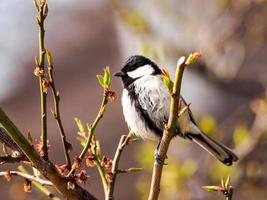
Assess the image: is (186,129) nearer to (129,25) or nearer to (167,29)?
(129,25)

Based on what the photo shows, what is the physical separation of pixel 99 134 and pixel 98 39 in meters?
3.26

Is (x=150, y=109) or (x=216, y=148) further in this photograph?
(x=216, y=148)

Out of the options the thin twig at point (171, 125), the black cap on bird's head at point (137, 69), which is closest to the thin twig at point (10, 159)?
the thin twig at point (171, 125)

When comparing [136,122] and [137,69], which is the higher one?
[137,69]

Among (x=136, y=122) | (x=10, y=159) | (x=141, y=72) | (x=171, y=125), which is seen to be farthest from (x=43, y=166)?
(x=141, y=72)

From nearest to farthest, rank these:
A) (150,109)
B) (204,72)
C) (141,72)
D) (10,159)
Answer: (10,159), (150,109), (141,72), (204,72)

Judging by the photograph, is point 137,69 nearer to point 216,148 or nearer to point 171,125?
point 216,148

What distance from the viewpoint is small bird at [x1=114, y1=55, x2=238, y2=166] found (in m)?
2.01

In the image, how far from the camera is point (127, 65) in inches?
88.5

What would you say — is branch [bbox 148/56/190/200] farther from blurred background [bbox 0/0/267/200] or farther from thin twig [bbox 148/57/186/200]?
blurred background [bbox 0/0/267/200]

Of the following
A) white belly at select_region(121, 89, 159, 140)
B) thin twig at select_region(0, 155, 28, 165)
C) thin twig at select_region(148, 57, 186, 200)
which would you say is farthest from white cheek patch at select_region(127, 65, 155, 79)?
thin twig at select_region(0, 155, 28, 165)

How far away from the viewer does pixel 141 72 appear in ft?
7.23

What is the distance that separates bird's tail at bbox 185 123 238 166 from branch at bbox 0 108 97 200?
3.40 feet

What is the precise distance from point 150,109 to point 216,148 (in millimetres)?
349
